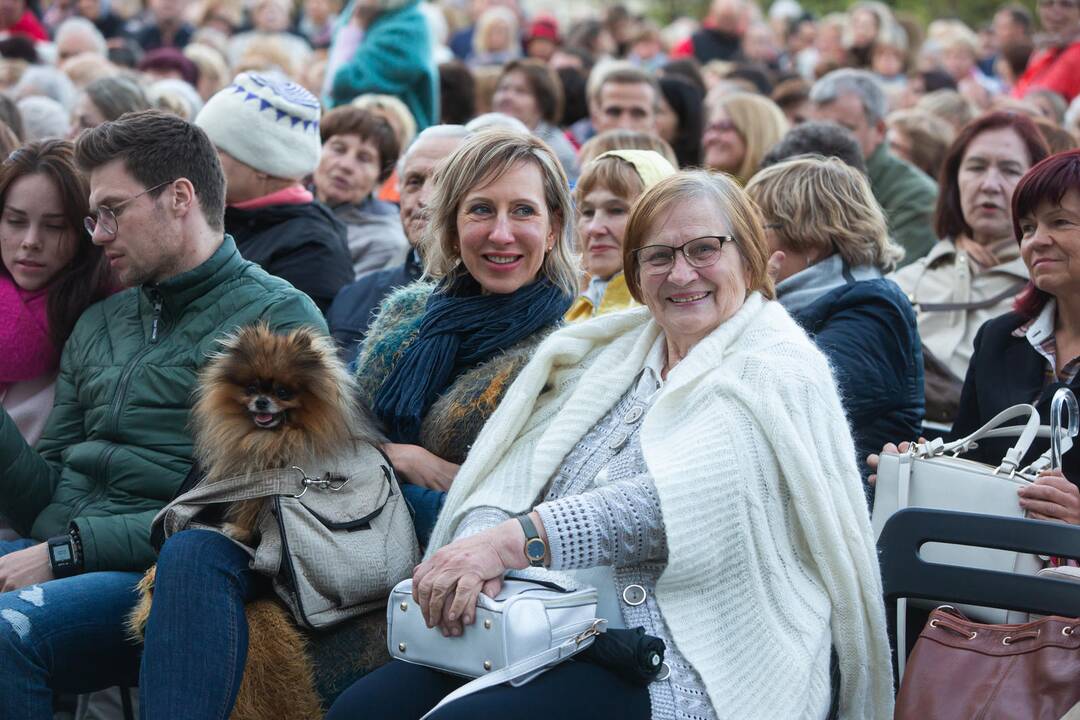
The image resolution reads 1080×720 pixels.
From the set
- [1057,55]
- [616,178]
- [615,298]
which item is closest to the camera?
[615,298]

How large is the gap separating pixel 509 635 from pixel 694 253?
40.5 inches

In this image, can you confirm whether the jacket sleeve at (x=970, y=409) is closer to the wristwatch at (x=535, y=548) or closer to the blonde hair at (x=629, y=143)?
the wristwatch at (x=535, y=548)

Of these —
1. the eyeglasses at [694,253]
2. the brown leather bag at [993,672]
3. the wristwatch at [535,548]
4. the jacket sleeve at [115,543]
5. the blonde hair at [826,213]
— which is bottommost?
the jacket sleeve at [115,543]

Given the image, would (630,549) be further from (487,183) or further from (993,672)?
Result: (487,183)

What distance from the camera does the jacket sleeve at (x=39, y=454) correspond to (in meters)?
3.71

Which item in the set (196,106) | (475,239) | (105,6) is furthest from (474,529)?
(105,6)

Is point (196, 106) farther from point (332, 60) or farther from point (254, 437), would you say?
point (254, 437)

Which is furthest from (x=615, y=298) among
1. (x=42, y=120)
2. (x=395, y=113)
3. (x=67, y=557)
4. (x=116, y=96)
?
(x=42, y=120)

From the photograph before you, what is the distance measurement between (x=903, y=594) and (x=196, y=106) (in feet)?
19.2

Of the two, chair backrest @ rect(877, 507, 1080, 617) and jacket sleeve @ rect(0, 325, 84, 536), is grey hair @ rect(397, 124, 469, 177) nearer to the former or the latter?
jacket sleeve @ rect(0, 325, 84, 536)

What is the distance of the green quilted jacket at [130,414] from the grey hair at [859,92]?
156 inches

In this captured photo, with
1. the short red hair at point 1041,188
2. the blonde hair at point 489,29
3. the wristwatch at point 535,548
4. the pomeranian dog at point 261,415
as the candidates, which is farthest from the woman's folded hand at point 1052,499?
the blonde hair at point 489,29

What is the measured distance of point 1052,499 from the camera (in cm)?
301

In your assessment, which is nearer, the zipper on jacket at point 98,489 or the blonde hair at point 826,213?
the zipper on jacket at point 98,489
